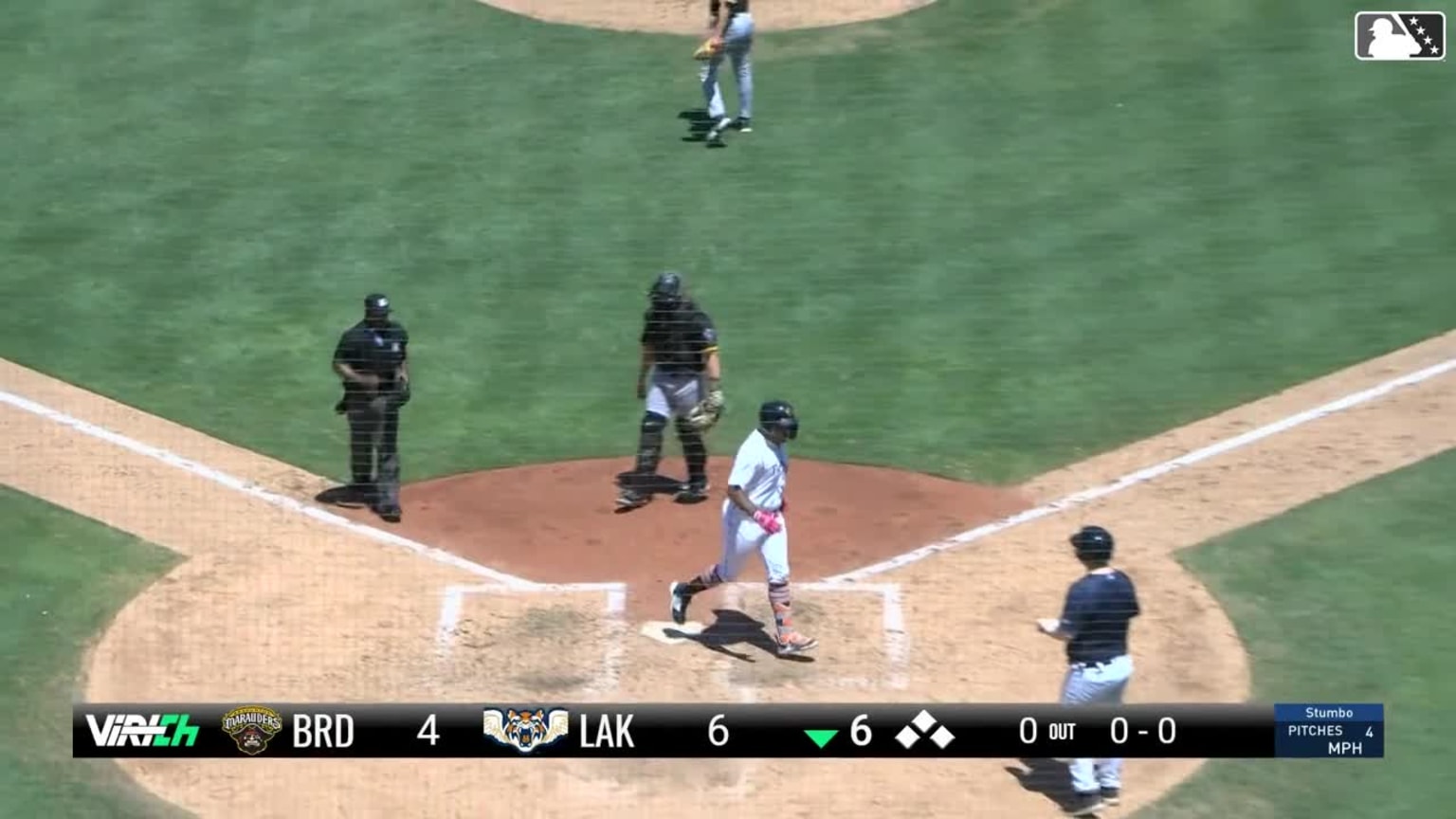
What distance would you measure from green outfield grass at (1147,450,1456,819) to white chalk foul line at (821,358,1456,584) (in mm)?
945

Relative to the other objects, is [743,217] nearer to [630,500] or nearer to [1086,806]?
[630,500]

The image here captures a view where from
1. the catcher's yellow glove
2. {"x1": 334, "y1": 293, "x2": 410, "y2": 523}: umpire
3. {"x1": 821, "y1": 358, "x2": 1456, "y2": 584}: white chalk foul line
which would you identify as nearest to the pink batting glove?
{"x1": 821, "y1": 358, "x2": 1456, "y2": 584}: white chalk foul line

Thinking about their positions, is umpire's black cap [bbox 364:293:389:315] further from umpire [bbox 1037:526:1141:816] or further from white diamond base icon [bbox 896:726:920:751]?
umpire [bbox 1037:526:1141:816]

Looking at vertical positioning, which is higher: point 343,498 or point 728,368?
point 728,368

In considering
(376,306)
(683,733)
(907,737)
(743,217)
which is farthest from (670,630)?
(743,217)

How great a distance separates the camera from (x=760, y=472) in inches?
479

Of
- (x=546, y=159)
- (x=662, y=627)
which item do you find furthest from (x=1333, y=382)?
(x=546, y=159)

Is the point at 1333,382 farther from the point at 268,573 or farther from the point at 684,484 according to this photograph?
the point at 268,573

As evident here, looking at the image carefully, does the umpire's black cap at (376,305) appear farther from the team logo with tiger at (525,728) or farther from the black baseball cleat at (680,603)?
the team logo with tiger at (525,728)

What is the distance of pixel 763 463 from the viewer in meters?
12.1

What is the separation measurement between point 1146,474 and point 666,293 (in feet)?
11.3

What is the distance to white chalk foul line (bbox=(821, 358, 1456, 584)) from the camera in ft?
43.9

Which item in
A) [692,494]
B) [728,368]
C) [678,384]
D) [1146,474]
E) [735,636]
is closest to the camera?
[735,636]

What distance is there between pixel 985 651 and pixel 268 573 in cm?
430
